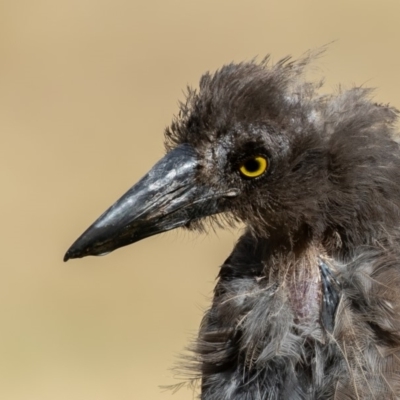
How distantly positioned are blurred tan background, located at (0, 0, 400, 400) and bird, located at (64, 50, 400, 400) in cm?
239

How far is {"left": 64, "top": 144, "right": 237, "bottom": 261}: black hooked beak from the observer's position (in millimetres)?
3775

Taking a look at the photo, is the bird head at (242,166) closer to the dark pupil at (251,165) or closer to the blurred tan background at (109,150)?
the dark pupil at (251,165)

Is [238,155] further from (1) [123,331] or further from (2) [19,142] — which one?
(2) [19,142]

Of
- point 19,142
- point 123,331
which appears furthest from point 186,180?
point 19,142

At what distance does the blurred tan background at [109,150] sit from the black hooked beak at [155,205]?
Result: 7.82ft

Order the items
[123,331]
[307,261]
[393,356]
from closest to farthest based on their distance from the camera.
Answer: [393,356], [307,261], [123,331]

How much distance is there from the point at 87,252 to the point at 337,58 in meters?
6.56

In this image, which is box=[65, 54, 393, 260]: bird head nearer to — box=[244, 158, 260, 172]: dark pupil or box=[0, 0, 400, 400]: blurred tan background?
box=[244, 158, 260, 172]: dark pupil

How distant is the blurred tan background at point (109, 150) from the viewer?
7887 millimetres

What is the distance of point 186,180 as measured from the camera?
3824mm

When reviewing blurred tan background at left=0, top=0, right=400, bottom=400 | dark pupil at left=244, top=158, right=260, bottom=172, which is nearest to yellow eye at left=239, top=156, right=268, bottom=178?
dark pupil at left=244, top=158, right=260, bottom=172

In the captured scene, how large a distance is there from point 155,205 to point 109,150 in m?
5.85

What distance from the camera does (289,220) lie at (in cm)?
374

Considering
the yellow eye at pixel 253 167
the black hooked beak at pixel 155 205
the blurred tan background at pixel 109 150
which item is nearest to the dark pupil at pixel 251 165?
the yellow eye at pixel 253 167
